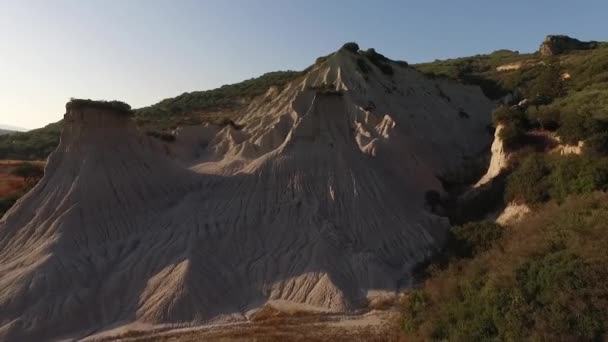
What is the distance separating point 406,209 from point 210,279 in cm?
1098

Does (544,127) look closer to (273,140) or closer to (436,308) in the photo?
(273,140)

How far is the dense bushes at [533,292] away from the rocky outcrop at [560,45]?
77430 millimetres

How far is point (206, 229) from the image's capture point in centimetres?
2498

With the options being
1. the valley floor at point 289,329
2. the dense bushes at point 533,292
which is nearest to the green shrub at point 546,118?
the dense bushes at point 533,292

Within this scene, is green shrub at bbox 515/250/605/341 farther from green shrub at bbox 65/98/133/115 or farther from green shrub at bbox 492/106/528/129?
green shrub at bbox 65/98/133/115

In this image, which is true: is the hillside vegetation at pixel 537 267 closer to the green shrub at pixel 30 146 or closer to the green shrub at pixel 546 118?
the green shrub at pixel 546 118

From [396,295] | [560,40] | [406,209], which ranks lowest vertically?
[396,295]

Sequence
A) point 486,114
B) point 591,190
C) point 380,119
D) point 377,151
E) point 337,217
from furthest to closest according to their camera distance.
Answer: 1. point 486,114
2. point 380,119
3. point 377,151
4. point 337,217
5. point 591,190

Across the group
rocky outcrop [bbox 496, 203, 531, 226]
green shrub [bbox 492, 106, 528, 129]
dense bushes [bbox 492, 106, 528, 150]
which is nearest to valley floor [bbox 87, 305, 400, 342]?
rocky outcrop [bbox 496, 203, 531, 226]

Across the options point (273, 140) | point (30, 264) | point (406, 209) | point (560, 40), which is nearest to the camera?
point (30, 264)

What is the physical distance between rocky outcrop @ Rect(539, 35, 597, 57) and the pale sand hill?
60.5 metres

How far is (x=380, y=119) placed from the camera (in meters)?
40.7

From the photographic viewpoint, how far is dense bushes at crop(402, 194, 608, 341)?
452 inches

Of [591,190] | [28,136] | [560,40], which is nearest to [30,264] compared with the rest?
[591,190]
